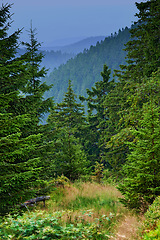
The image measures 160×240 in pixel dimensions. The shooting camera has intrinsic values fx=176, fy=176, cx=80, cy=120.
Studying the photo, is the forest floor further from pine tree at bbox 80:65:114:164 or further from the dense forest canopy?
pine tree at bbox 80:65:114:164

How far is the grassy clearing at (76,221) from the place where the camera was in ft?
9.80

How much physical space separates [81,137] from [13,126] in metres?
23.2

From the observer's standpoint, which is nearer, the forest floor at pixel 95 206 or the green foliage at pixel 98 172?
the forest floor at pixel 95 206

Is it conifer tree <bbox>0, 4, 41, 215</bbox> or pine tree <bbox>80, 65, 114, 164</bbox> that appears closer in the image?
conifer tree <bbox>0, 4, 41, 215</bbox>

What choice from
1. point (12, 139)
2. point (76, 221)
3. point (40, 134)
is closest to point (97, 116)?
point (40, 134)

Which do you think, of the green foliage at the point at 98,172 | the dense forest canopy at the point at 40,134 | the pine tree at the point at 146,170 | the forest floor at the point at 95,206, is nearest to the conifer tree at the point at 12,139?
the dense forest canopy at the point at 40,134

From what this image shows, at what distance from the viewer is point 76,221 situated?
4234 mm

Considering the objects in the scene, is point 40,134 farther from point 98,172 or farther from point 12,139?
point 98,172

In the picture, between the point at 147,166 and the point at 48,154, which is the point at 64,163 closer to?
the point at 48,154

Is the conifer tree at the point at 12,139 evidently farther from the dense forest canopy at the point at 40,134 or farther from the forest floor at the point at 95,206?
the forest floor at the point at 95,206

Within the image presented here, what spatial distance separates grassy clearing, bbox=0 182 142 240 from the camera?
2.99 m

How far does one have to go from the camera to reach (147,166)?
15.4 feet

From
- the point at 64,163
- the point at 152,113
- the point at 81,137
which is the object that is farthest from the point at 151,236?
the point at 81,137

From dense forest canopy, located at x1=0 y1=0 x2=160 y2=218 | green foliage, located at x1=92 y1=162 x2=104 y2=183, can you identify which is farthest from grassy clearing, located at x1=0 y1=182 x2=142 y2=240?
green foliage, located at x1=92 y1=162 x2=104 y2=183
